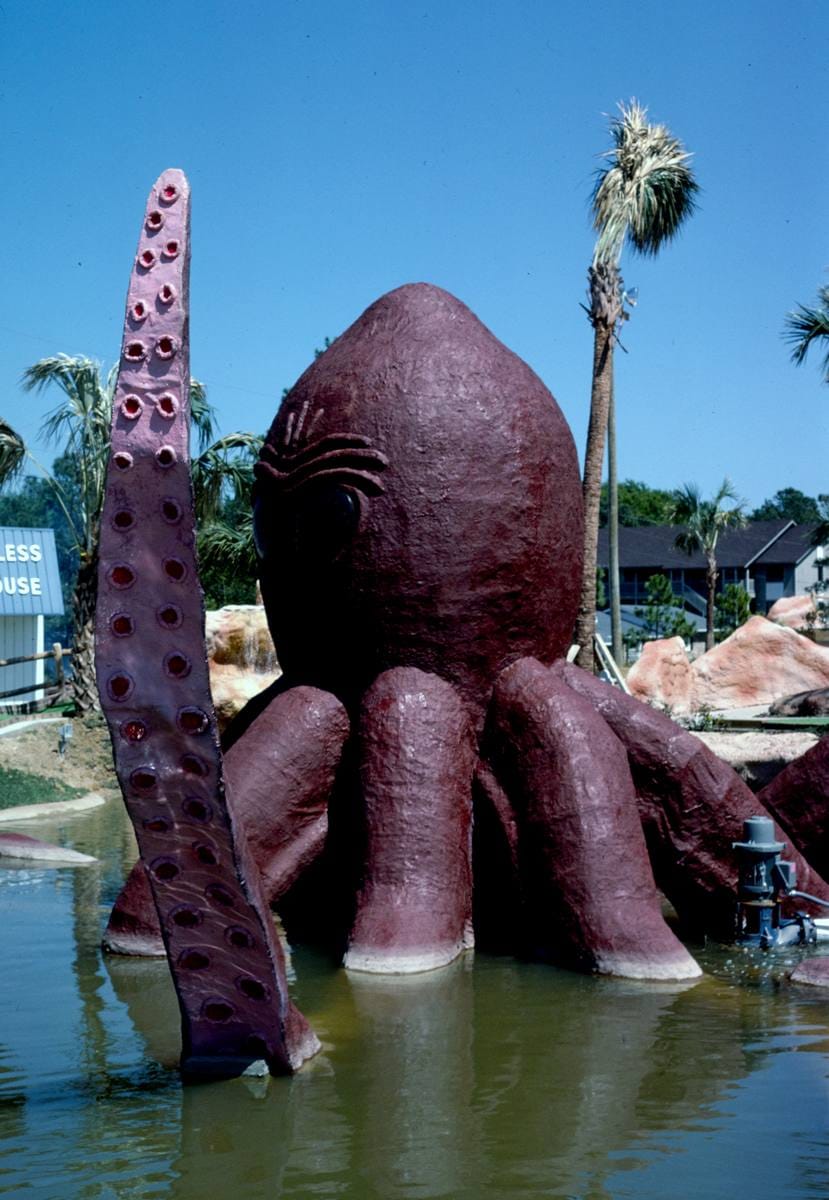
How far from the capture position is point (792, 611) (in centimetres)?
3866

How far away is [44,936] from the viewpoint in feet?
24.3

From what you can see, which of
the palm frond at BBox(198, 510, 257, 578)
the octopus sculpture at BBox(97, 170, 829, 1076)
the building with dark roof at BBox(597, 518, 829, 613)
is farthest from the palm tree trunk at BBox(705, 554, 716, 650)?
the octopus sculpture at BBox(97, 170, 829, 1076)

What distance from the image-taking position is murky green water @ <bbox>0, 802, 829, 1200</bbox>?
4.00m

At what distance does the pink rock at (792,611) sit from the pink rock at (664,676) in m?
14.6

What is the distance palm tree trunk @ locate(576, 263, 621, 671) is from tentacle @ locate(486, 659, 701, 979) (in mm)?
8522

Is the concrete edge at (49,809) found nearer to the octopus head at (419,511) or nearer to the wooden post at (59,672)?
the octopus head at (419,511)

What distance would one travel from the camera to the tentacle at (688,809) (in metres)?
7.32

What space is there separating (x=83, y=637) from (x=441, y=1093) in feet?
45.8

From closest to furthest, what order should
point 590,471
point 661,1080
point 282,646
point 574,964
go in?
point 661,1080, point 574,964, point 282,646, point 590,471

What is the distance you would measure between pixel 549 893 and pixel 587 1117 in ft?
7.14

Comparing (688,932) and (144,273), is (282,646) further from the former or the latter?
(144,273)

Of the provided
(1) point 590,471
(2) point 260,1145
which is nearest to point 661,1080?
(2) point 260,1145

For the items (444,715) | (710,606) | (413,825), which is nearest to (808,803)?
(444,715)

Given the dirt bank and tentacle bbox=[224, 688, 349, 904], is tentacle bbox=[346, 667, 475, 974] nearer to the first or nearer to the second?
tentacle bbox=[224, 688, 349, 904]
